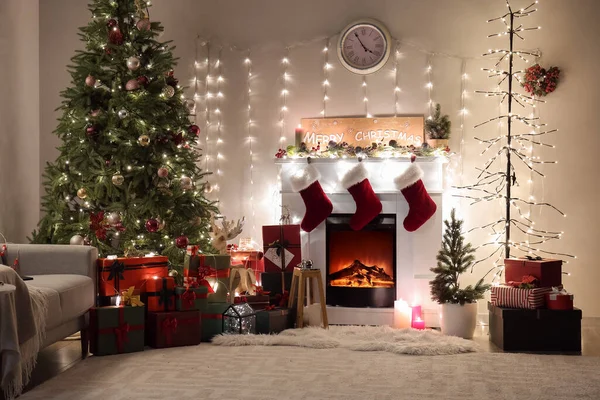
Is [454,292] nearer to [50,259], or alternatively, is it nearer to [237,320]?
[237,320]

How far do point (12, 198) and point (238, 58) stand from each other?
7.22ft

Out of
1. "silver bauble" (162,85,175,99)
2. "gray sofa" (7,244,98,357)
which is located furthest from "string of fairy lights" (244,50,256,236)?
"gray sofa" (7,244,98,357)

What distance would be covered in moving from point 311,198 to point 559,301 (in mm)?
2053

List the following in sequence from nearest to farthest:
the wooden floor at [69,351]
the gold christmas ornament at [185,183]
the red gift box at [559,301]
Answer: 1. the wooden floor at [69,351]
2. the red gift box at [559,301]
3. the gold christmas ornament at [185,183]

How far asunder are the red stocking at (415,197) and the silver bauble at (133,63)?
2.15 m

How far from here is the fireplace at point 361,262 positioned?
596 cm

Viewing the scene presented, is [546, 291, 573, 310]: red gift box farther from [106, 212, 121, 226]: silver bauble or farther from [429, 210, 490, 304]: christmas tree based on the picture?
[106, 212, 121, 226]: silver bauble

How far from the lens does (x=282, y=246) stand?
5.84m

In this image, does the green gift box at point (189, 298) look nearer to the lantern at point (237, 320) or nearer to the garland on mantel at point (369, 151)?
the lantern at point (237, 320)

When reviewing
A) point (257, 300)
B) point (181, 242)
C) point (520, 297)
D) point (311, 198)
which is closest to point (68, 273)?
point (181, 242)

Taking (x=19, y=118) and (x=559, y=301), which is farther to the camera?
(x=19, y=118)

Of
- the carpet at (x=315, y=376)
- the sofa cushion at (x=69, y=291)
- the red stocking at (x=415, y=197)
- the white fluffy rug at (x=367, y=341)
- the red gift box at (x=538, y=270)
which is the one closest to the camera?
the carpet at (x=315, y=376)

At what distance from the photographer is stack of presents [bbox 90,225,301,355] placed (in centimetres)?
465

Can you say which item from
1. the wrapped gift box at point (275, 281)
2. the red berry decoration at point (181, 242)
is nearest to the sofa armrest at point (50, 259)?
the red berry decoration at point (181, 242)
